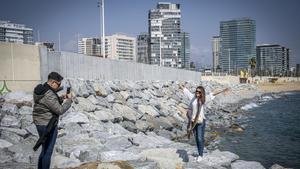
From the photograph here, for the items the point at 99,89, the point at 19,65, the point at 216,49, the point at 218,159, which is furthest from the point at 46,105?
the point at 216,49

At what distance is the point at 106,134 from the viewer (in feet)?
31.8

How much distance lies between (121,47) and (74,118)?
290ft

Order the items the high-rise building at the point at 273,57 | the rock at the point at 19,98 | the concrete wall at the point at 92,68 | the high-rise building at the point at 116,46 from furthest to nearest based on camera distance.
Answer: the high-rise building at the point at 273,57 < the high-rise building at the point at 116,46 < the concrete wall at the point at 92,68 < the rock at the point at 19,98

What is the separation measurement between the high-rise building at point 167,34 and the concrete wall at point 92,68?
65.3 metres

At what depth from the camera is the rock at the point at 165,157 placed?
22.5ft

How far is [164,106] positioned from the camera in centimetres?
1906

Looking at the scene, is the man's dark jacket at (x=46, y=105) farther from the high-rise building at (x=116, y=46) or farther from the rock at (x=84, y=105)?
the high-rise building at (x=116, y=46)

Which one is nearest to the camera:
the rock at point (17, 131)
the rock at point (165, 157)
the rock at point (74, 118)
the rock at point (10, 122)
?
the rock at point (165, 157)

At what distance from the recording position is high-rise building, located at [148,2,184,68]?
9475 centimetres

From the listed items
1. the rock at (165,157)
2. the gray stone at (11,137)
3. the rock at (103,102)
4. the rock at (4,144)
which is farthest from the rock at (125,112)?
the rock at (4,144)

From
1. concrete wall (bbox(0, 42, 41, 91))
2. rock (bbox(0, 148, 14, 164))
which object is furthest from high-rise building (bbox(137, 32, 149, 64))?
rock (bbox(0, 148, 14, 164))

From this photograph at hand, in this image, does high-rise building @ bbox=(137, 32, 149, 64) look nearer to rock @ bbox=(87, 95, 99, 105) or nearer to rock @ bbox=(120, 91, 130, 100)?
rock @ bbox=(120, 91, 130, 100)

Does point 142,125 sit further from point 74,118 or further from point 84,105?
point 74,118

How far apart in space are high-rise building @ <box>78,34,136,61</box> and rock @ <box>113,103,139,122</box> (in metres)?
73.7
